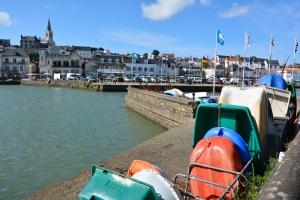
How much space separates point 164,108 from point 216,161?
1287 cm

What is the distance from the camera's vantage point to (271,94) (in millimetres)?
9570

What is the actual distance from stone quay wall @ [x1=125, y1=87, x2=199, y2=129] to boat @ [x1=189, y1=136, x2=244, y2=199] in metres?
9.22

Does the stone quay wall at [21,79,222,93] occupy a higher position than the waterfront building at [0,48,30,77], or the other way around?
the waterfront building at [0,48,30,77]

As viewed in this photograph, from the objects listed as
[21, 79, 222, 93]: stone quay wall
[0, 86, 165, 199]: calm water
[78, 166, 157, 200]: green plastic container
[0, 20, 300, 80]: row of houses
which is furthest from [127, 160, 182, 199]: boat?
[0, 20, 300, 80]: row of houses

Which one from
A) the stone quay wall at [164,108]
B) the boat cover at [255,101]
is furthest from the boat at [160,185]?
the stone quay wall at [164,108]

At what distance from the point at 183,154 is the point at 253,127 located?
2843mm

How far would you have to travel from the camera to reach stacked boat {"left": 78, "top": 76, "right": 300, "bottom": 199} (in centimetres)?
320

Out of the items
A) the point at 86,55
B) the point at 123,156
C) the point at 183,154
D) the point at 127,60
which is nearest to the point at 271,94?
the point at 183,154

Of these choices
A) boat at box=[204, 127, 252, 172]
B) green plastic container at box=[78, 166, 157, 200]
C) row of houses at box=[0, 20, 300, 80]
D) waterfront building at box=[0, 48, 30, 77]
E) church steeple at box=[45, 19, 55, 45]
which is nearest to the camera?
green plastic container at box=[78, 166, 157, 200]

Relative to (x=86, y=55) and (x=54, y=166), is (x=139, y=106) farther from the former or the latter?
(x=86, y=55)

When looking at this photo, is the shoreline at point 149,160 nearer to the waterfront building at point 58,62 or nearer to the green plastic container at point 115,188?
the green plastic container at point 115,188

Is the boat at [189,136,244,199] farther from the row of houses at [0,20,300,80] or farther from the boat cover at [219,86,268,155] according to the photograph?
the row of houses at [0,20,300,80]

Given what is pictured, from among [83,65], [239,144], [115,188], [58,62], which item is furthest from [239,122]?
[83,65]

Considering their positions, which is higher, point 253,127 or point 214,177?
point 253,127
